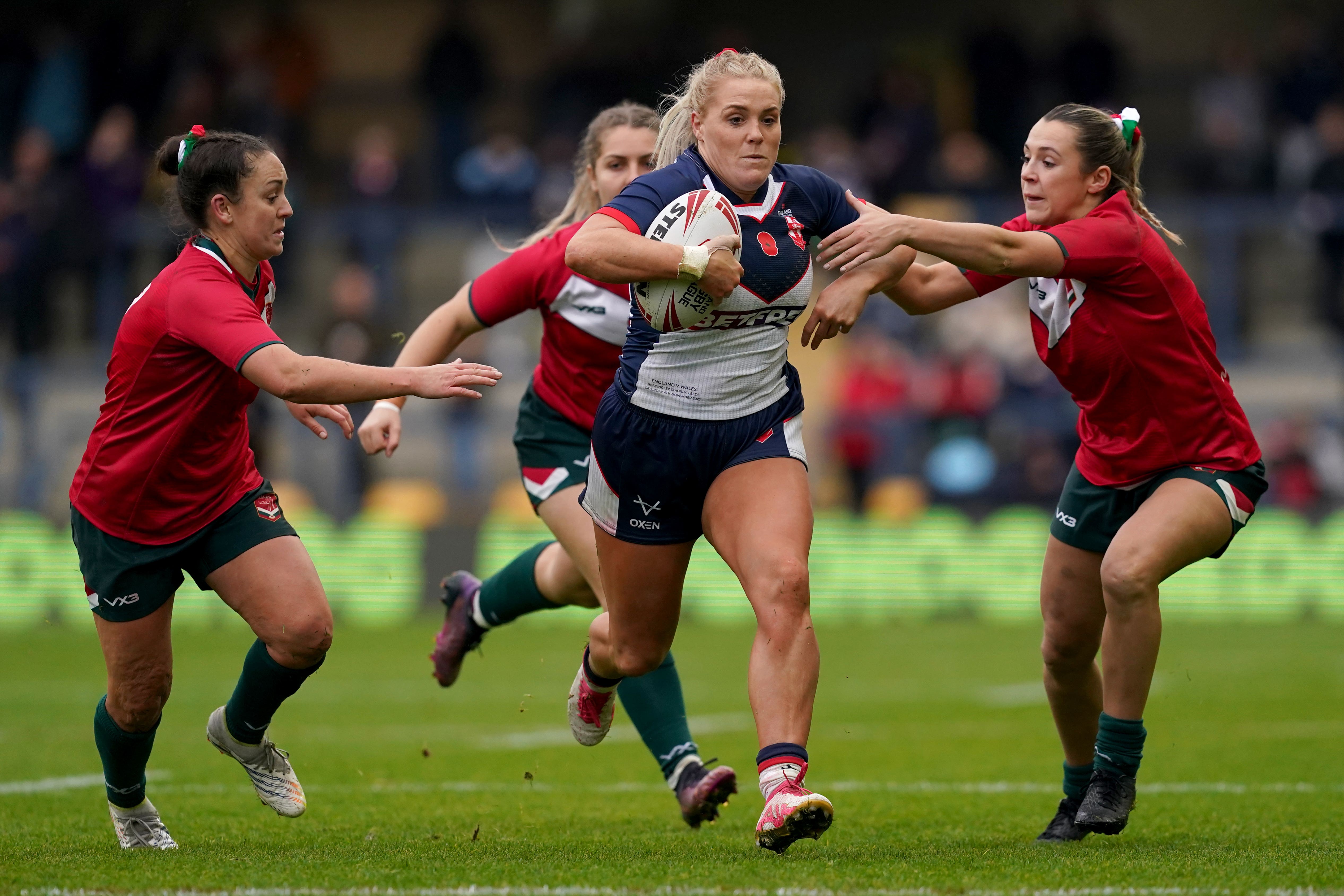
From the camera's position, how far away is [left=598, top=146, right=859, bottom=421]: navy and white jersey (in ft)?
16.2

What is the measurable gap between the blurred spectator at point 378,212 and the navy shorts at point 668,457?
11.9 m

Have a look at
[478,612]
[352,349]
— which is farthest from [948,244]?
[352,349]

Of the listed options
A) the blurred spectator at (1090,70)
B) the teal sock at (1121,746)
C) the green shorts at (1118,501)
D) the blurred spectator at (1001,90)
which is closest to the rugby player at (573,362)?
the teal sock at (1121,746)

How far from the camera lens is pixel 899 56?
21125 mm

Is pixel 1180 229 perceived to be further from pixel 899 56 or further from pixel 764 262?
pixel 764 262

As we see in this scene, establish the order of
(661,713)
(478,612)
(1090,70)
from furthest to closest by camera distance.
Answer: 1. (1090,70)
2. (478,612)
3. (661,713)

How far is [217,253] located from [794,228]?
1834mm

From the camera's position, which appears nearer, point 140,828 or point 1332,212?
point 140,828

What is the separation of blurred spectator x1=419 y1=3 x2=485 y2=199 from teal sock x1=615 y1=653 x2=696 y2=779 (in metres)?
13.5

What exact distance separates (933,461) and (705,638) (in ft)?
12.3

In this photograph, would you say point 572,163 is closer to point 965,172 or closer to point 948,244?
point 965,172

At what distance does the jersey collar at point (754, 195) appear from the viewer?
16.3 ft

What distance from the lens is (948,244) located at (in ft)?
16.1

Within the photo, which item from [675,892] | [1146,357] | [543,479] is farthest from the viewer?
[543,479]
